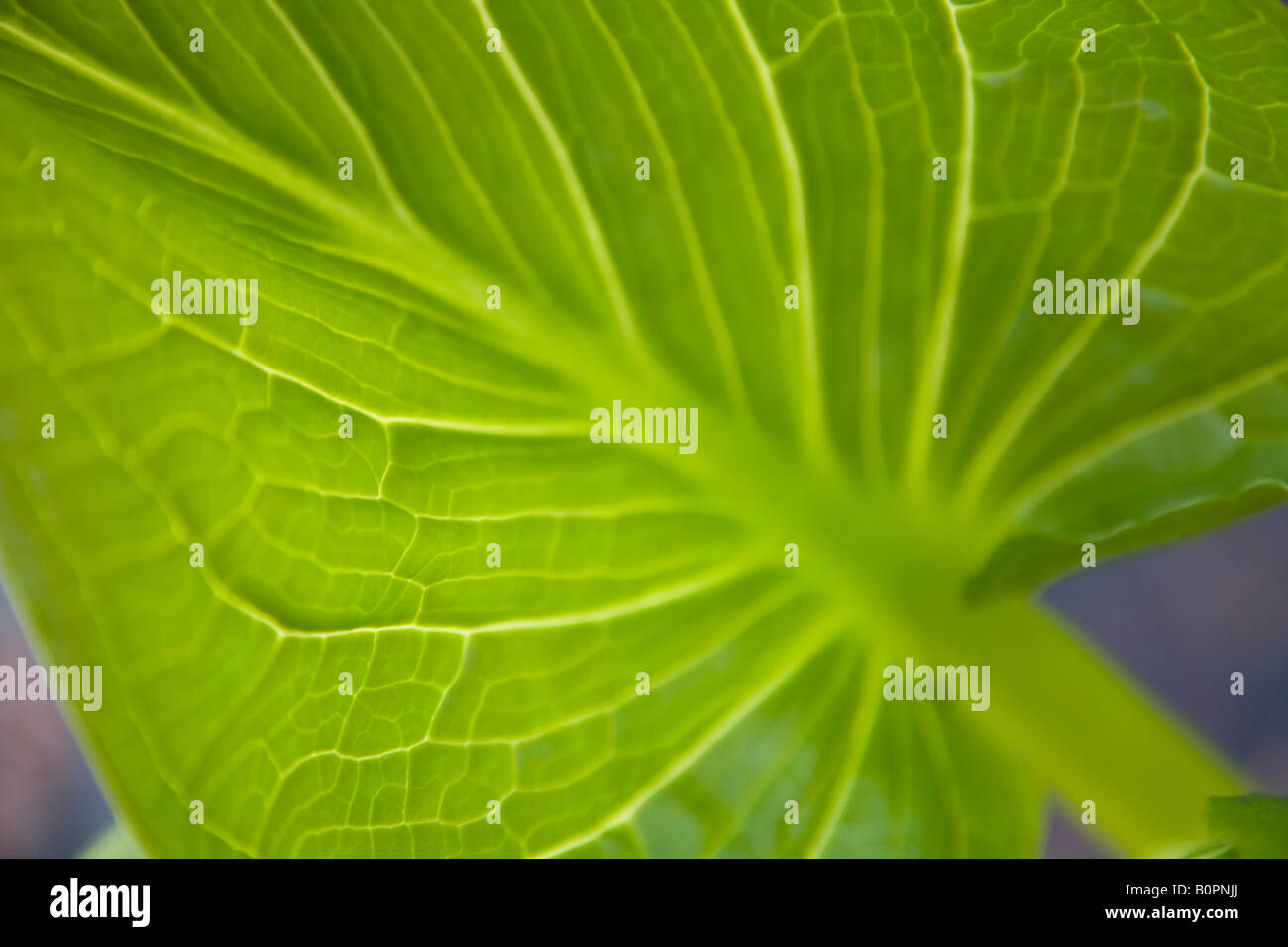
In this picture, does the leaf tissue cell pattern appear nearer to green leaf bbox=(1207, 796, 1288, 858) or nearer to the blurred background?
green leaf bbox=(1207, 796, 1288, 858)

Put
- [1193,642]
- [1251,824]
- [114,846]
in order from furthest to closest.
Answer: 1. [1193,642]
2. [114,846]
3. [1251,824]

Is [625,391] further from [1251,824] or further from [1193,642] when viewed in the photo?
[1193,642]

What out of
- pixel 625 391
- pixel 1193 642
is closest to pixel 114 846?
pixel 625 391

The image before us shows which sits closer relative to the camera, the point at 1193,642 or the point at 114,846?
the point at 114,846

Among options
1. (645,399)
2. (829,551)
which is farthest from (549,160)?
(829,551)

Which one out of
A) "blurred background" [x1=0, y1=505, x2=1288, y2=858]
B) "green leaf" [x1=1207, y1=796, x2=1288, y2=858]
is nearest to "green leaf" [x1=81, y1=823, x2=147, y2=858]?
"blurred background" [x1=0, y1=505, x2=1288, y2=858]
